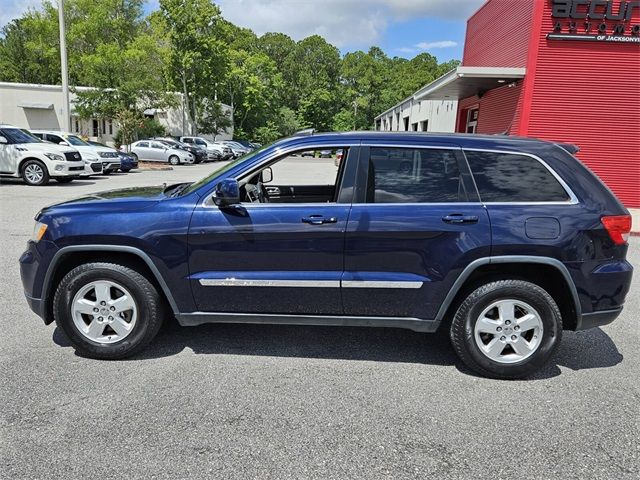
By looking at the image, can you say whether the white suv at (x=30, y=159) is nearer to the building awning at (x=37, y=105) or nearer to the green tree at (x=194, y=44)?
the building awning at (x=37, y=105)

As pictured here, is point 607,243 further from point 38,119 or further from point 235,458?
point 38,119

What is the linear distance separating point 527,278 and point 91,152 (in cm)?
1767

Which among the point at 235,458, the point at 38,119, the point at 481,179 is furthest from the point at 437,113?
the point at 38,119

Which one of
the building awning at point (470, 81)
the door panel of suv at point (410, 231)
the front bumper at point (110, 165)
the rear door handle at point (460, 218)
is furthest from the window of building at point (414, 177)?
the front bumper at point (110, 165)

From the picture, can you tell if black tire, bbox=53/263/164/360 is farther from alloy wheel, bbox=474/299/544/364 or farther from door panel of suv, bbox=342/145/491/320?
alloy wheel, bbox=474/299/544/364

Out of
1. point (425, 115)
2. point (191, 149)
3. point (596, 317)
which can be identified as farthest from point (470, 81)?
point (191, 149)

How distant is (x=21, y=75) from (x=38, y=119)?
23290 millimetres

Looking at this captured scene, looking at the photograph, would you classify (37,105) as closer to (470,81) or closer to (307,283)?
(470,81)

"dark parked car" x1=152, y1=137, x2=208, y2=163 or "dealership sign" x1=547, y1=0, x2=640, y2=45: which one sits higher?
"dealership sign" x1=547, y1=0, x2=640, y2=45

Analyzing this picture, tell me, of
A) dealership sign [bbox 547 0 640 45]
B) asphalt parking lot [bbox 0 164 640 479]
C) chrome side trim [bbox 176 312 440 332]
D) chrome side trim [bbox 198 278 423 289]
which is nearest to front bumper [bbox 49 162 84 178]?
asphalt parking lot [bbox 0 164 640 479]

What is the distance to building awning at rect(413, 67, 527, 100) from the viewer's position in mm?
12688

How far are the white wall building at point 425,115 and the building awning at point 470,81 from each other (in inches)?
58.0

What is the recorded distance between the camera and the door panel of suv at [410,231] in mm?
3480

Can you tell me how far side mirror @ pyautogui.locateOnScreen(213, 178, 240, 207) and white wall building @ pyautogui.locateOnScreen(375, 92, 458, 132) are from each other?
1151 centimetres
